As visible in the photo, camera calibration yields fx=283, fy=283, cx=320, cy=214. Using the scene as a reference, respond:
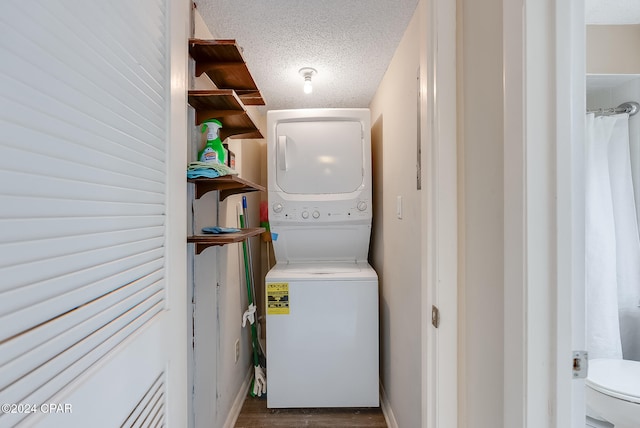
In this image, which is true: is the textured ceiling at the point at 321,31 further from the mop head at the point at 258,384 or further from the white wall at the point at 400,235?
the mop head at the point at 258,384

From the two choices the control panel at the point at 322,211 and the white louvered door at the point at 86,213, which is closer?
the white louvered door at the point at 86,213

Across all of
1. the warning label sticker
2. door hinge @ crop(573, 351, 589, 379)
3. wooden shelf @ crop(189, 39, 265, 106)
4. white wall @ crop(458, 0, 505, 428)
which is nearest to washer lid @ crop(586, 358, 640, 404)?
white wall @ crop(458, 0, 505, 428)

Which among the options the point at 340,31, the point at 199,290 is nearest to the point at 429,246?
the point at 199,290

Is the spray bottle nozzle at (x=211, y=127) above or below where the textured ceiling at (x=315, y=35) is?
below

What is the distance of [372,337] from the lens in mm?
1864

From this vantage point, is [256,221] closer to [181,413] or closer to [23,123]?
[181,413]

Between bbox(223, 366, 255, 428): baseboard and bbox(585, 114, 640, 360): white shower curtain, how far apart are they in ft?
6.63

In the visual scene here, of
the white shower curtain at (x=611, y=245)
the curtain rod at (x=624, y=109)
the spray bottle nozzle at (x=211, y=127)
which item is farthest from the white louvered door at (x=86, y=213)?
the curtain rod at (x=624, y=109)

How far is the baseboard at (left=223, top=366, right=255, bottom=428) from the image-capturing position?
1.69 meters

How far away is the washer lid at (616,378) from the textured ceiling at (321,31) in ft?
5.51

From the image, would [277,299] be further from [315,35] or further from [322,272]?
[315,35]

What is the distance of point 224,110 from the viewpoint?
1.28 metres

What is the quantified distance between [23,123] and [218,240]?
792mm

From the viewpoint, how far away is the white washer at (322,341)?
184cm
